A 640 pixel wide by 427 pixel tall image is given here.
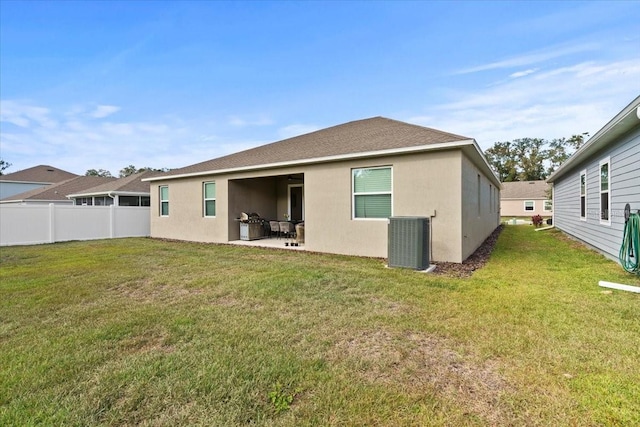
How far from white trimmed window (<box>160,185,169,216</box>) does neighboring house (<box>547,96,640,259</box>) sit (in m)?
15.2

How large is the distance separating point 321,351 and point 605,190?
9.29m

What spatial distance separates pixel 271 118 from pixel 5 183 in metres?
28.7

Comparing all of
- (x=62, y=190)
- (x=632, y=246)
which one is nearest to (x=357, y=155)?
(x=632, y=246)

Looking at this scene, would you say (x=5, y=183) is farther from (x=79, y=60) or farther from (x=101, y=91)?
(x=79, y=60)

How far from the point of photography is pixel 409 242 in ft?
21.8

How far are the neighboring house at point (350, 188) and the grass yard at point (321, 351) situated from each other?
2371 mm

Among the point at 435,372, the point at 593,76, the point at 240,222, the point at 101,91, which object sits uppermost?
the point at 101,91

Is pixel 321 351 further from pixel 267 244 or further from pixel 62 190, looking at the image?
pixel 62 190

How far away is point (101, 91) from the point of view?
1427cm

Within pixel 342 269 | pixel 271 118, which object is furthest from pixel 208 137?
pixel 342 269

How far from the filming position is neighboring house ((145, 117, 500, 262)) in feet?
24.5

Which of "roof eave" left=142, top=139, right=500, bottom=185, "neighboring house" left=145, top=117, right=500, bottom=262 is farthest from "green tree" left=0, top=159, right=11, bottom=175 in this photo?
"roof eave" left=142, top=139, right=500, bottom=185

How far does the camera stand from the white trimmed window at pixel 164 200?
1449 centimetres

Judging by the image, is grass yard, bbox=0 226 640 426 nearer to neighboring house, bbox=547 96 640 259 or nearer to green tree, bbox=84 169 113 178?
neighboring house, bbox=547 96 640 259
